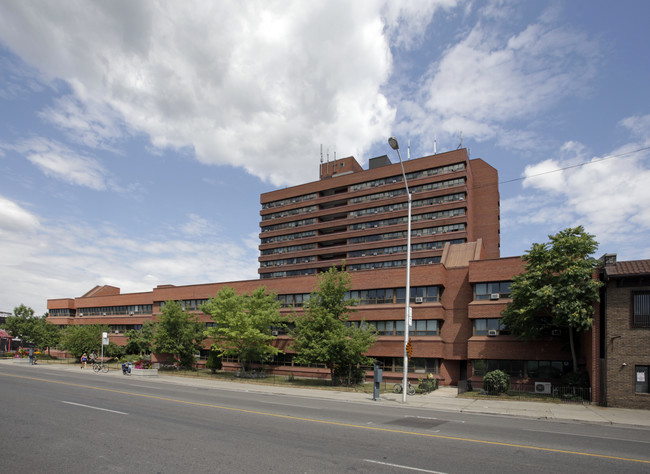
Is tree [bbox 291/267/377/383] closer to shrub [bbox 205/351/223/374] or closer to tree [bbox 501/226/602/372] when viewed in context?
tree [bbox 501/226/602/372]

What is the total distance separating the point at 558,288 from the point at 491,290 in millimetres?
8178

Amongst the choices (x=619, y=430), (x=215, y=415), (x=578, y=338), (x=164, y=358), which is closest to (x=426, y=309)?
(x=578, y=338)

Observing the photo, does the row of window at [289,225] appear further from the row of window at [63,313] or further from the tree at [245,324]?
the tree at [245,324]

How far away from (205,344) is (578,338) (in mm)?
37221

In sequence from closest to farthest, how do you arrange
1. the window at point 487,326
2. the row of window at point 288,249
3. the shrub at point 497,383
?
the shrub at point 497,383 → the window at point 487,326 → the row of window at point 288,249

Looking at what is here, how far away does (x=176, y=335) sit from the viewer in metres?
44.2

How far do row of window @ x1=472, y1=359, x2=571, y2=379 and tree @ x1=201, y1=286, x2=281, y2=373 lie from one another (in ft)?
56.5

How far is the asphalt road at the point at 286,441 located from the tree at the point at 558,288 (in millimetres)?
8957

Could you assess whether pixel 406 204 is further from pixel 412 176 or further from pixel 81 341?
Result: pixel 81 341

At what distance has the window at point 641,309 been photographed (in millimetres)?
22094

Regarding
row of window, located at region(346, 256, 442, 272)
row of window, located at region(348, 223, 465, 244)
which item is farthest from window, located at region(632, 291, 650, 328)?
row of window, located at region(346, 256, 442, 272)

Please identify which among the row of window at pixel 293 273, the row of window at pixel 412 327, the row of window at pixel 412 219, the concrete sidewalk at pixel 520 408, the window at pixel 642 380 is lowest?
the concrete sidewalk at pixel 520 408

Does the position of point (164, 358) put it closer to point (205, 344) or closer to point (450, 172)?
point (205, 344)

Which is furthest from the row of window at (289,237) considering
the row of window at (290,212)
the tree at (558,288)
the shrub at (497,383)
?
the shrub at (497,383)
